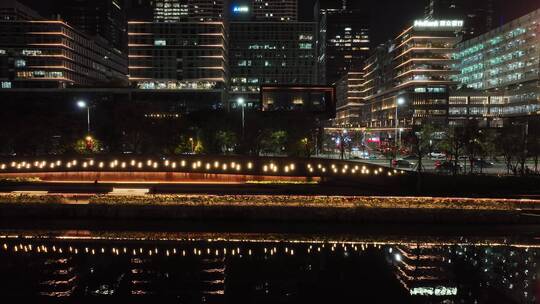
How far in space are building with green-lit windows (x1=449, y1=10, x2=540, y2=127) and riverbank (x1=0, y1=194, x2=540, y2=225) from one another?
114343 mm

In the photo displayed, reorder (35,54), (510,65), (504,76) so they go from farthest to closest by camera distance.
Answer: (504,76)
(510,65)
(35,54)

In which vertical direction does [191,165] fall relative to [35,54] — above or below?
below

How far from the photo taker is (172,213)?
105 feet

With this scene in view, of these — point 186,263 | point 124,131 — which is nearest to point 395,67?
point 124,131

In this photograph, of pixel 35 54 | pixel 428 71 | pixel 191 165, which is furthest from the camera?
pixel 35 54

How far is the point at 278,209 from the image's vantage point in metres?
31.9

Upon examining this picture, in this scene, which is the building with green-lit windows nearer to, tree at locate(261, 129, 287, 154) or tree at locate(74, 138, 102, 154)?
tree at locate(261, 129, 287, 154)

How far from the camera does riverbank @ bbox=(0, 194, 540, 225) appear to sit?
31562mm

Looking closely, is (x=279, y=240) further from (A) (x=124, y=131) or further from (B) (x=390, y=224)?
(A) (x=124, y=131)

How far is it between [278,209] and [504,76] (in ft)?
473

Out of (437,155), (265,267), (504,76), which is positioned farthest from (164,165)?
(504,76)

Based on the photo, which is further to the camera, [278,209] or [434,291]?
[278,209]

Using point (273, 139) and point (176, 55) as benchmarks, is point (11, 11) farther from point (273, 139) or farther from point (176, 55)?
point (273, 139)

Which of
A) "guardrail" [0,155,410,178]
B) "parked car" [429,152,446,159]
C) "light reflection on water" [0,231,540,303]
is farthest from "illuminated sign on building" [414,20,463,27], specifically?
"light reflection on water" [0,231,540,303]
